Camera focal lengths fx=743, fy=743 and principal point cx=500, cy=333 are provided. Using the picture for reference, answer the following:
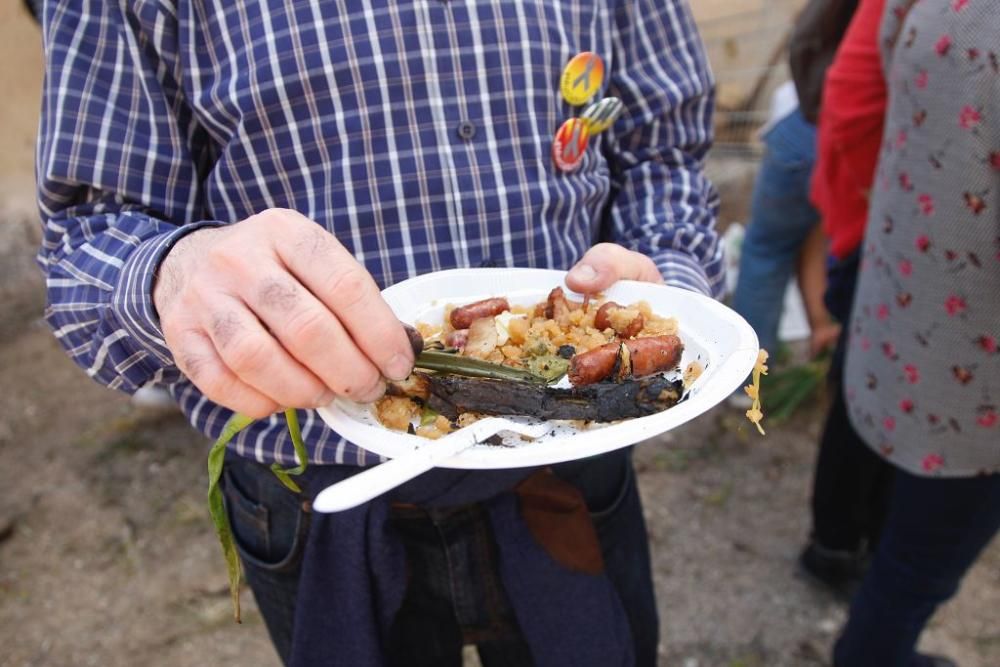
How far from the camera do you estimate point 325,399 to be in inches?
36.1

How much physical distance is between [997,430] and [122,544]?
322cm

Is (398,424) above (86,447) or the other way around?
above

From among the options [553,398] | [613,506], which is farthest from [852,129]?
[553,398]

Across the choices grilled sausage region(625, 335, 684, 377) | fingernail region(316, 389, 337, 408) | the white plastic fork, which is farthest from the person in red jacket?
fingernail region(316, 389, 337, 408)

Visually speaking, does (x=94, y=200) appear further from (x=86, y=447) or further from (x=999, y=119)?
(x=86, y=447)

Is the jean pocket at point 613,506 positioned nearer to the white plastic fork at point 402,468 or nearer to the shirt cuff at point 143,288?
the white plastic fork at point 402,468

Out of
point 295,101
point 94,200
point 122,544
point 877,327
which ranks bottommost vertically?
point 122,544

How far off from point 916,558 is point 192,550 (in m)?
2.69

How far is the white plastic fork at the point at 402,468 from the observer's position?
2.62ft

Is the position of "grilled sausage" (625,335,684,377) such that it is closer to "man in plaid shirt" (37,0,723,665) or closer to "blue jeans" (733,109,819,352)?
"man in plaid shirt" (37,0,723,665)

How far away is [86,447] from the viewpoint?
12.3 feet

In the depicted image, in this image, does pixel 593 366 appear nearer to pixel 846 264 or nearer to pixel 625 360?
pixel 625 360

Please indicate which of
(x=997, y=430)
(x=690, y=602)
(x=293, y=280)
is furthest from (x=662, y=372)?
(x=690, y=602)

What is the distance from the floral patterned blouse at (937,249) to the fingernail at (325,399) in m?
1.43
